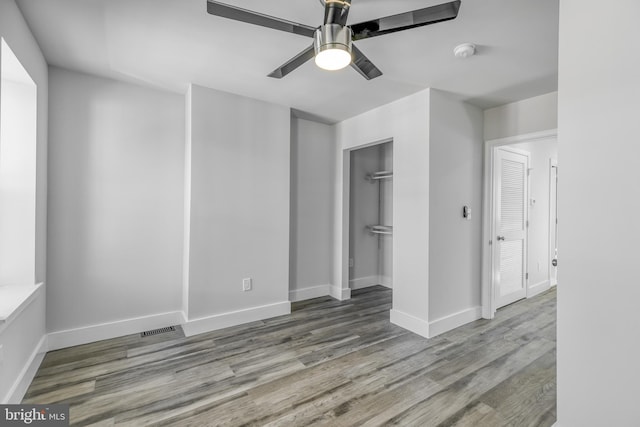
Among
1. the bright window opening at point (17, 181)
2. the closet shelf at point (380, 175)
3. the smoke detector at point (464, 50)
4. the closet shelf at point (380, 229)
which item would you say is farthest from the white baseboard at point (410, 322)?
the bright window opening at point (17, 181)

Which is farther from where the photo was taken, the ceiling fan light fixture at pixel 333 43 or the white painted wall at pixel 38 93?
the white painted wall at pixel 38 93

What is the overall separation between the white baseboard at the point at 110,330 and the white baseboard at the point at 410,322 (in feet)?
7.55

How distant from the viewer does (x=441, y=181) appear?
3049 mm

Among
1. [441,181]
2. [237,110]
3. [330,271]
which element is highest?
[237,110]

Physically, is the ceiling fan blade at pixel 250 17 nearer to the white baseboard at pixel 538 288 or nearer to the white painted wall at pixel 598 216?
the white painted wall at pixel 598 216

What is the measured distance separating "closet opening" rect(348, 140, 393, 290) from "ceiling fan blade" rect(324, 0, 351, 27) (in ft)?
10.4

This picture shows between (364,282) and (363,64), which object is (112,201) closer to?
(363,64)

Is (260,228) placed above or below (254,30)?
below

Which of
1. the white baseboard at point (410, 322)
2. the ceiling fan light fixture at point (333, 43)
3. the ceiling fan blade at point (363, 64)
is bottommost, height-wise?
the white baseboard at point (410, 322)

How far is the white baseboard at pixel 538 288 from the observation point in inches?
166

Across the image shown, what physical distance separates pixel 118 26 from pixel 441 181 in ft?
9.80

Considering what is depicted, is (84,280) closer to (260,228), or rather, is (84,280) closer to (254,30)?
(260,228)

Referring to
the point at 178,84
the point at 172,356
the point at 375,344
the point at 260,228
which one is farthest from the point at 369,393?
the point at 178,84

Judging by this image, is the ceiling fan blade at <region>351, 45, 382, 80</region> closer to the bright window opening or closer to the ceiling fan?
the ceiling fan
